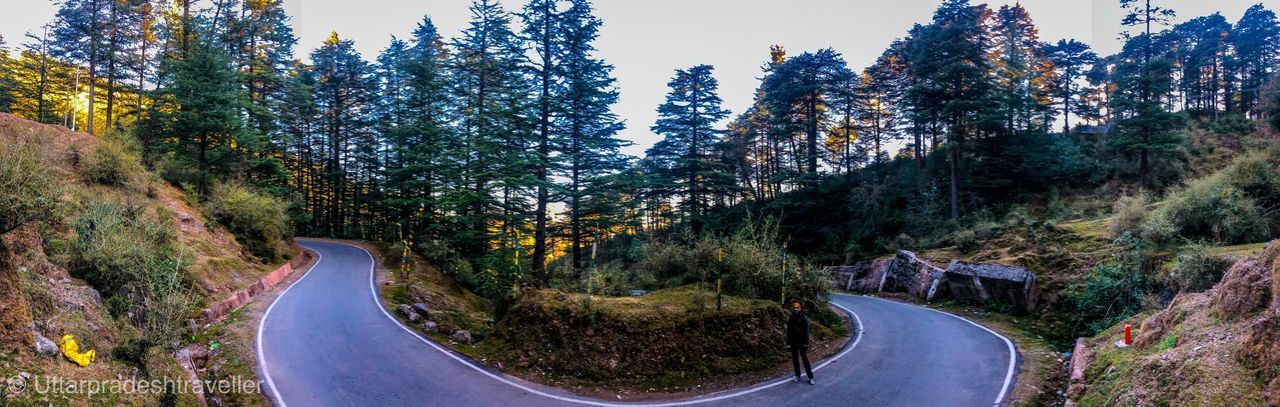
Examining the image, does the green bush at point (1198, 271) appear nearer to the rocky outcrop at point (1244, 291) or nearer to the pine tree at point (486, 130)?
the rocky outcrop at point (1244, 291)

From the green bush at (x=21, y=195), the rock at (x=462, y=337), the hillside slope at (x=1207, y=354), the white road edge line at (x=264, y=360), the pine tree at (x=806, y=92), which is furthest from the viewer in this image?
the pine tree at (x=806, y=92)

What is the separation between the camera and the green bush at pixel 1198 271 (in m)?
9.77

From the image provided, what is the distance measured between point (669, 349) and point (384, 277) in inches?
558

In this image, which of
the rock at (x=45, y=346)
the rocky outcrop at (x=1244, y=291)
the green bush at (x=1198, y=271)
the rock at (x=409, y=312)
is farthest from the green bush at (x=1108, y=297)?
the rock at (x=45, y=346)

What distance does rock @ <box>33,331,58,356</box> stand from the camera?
5262 mm

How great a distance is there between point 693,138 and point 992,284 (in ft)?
64.0

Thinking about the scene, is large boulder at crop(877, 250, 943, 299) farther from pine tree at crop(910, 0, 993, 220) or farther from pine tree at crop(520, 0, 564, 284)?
pine tree at crop(520, 0, 564, 284)

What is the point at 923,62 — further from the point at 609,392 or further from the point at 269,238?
the point at 269,238

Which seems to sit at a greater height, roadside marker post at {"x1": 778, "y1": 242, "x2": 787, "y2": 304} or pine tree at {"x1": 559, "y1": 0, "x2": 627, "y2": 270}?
pine tree at {"x1": 559, "y1": 0, "x2": 627, "y2": 270}

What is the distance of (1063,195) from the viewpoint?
2653cm

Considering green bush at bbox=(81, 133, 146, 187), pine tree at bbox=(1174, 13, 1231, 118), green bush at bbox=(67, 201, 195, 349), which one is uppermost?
pine tree at bbox=(1174, 13, 1231, 118)

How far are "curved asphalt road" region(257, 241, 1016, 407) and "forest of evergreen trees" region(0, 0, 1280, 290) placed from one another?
15.1 feet

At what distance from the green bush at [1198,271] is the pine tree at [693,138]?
835 inches

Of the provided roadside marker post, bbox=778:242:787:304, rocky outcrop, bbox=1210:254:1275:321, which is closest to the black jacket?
roadside marker post, bbox=778:242:787:304
